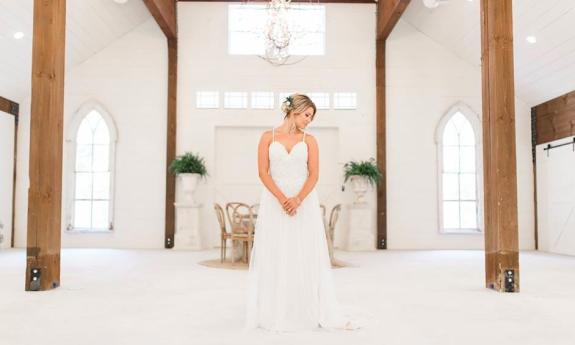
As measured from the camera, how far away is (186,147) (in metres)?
9.72

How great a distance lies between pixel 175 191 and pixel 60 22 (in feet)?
16.6

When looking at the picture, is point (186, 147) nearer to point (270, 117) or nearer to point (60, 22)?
point (270, 117)

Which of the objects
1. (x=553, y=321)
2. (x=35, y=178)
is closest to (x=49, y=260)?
(x=35, y=178)

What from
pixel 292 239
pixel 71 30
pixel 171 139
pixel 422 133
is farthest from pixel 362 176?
pixel 292 239

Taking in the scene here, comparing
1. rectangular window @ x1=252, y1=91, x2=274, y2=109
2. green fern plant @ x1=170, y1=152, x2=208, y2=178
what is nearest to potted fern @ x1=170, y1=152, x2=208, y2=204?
green fern plant @ x1=170, y1=152, x2=208, y2=178

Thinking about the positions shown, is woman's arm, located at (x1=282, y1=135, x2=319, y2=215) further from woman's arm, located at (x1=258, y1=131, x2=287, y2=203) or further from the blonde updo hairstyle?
the blonde updo hairstyle

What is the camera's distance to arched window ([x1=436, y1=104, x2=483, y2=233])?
975cm

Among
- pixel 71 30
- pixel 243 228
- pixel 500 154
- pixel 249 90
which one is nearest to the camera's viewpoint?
pixel 500 154

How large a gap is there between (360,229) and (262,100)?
302 centimetres

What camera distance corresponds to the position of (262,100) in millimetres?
9812

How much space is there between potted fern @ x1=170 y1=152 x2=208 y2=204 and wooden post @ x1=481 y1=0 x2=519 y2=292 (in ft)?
18.3

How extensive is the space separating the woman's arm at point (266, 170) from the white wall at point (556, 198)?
23.2 feet

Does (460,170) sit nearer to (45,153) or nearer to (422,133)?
(422,133)

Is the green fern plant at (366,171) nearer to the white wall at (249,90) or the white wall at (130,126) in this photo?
the white wall at (249,90)
